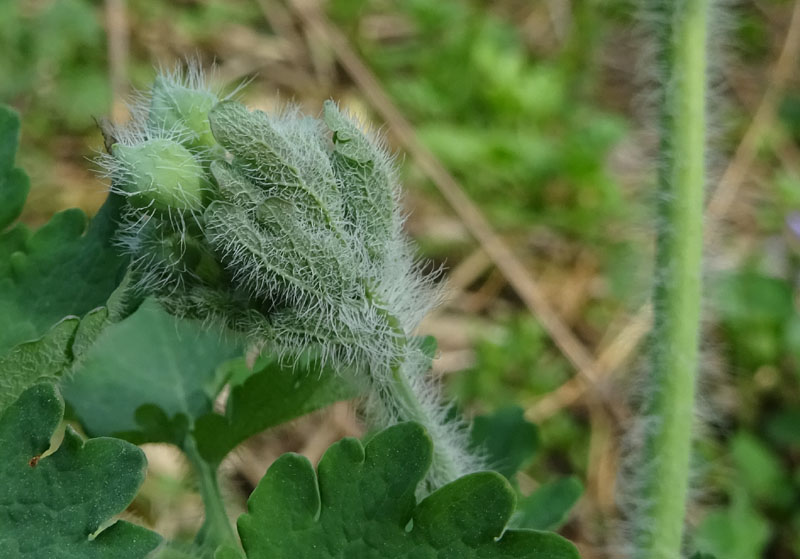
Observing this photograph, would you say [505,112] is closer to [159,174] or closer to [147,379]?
[147,379]

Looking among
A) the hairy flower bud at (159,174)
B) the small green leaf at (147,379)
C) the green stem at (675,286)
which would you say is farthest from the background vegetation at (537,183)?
the hairy flower bud at (159,174)

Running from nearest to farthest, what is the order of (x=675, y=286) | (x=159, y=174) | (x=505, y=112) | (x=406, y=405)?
1. (x=159, y=174)
2. (x=406, y=405)
3. (x=675, y=286)
4. (x=505, y=112)

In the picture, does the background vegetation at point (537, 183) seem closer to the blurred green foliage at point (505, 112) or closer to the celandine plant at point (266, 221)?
the blurred green foliage at point (505, 112)

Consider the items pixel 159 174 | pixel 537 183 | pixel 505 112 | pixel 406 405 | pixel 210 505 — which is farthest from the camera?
pixel 505 112

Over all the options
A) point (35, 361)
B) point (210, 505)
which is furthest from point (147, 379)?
point (35, 361)

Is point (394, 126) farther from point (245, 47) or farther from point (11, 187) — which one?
point (11, 187)

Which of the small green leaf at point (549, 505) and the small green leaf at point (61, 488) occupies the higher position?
the small green leaf at point (61, 488)

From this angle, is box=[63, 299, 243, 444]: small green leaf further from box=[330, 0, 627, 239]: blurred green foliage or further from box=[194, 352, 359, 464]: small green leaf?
box=[330, 0, 627, 239]: blurred green foliage
